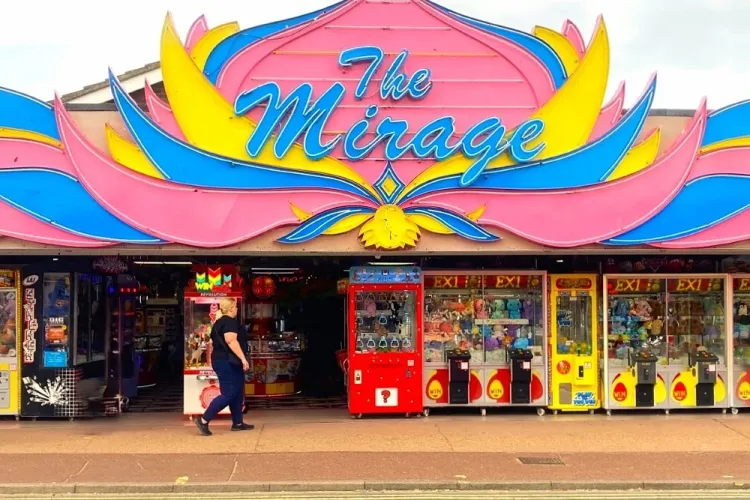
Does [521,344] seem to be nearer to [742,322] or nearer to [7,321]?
[742,322]

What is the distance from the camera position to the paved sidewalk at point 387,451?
8.70m

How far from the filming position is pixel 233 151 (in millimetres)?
11898

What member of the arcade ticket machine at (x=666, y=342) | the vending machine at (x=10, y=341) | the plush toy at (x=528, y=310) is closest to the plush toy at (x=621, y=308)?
the arcade ticket machine at (x=666, y=342)

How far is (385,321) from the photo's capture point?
12594 millimetres

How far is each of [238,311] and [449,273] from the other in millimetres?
3253

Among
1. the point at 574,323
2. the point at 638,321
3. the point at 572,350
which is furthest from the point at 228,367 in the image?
the point at 638,321

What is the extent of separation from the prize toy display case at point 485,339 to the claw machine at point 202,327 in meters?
3.06

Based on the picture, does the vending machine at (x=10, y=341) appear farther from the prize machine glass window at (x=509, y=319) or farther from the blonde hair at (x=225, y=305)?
the prize machine glass window at (x=509, y=319)

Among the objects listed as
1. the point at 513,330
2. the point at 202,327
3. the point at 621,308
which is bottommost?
the point at 513,330

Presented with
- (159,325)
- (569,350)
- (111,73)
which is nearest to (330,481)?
(569,350)

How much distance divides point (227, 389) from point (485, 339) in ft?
13.8

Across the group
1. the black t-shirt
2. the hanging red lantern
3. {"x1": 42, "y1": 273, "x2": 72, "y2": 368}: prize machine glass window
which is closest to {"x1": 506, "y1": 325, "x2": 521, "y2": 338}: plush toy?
the black t-shirt

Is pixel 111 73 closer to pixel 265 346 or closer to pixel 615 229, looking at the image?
pixel 265 346

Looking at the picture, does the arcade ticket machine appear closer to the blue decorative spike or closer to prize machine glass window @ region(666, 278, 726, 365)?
prize machine glass window @ region(666, 278, 726, 365)
